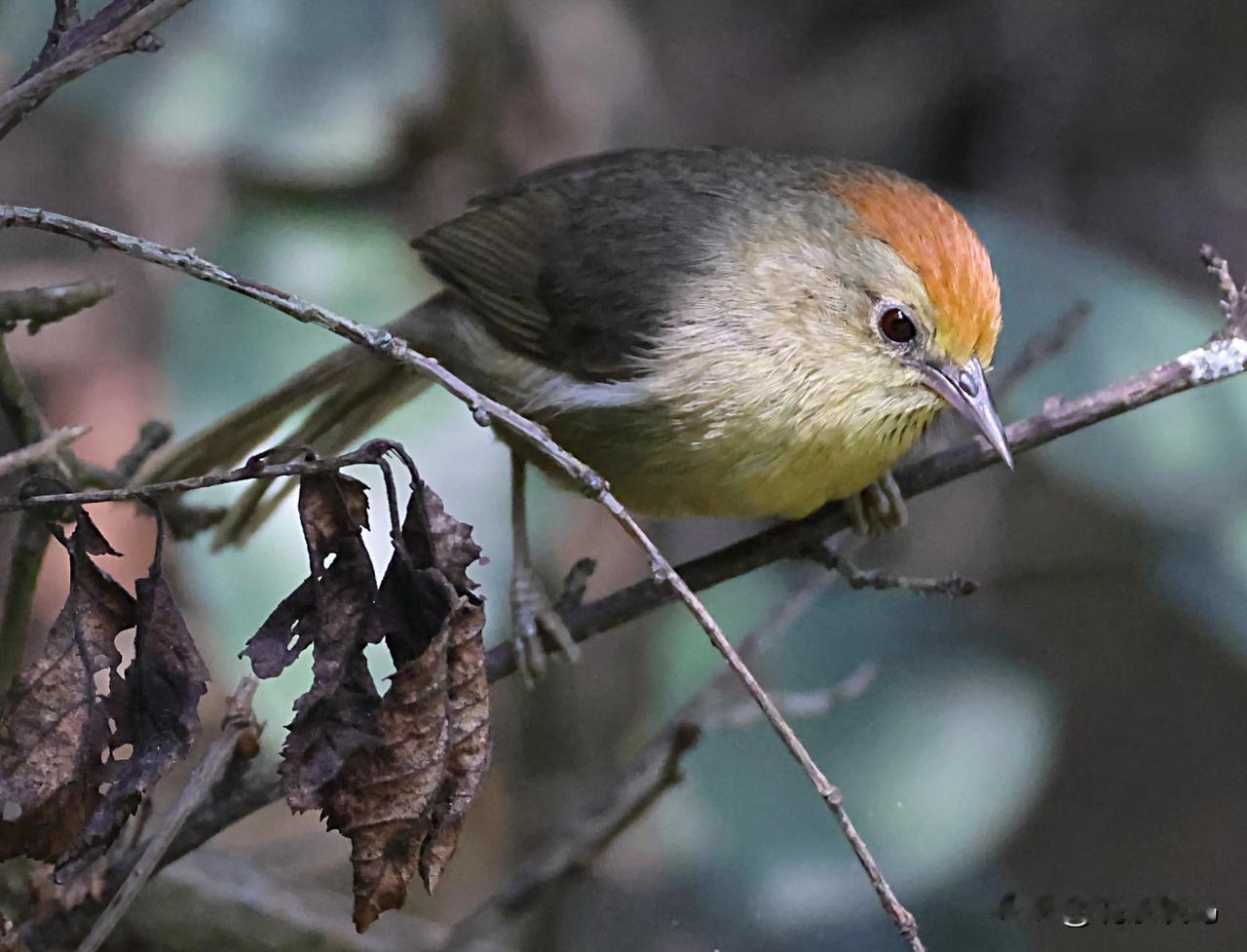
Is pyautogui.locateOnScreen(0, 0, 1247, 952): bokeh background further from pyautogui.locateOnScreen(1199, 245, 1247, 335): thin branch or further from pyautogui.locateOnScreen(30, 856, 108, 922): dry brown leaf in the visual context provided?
pyautogui.locateOnScreen(1199, 245, 1247, 335): thin branch

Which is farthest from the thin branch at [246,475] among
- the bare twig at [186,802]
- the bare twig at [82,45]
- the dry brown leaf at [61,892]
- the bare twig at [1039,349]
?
the bare twig at [1039,349]

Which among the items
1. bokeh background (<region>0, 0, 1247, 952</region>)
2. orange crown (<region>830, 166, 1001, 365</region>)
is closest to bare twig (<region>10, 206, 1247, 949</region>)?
orange crown (<region>830, 166, 1001, 365</region>)

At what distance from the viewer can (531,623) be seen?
9.84 ft

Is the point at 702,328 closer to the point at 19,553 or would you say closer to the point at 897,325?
the point at 897,325

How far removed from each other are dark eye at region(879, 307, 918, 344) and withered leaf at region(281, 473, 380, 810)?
137 centimetres

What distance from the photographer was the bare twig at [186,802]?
67.2 inches

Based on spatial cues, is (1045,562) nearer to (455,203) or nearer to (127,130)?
(455,203)

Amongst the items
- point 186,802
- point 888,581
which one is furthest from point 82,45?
point 888,581

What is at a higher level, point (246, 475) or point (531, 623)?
point (246, 475)

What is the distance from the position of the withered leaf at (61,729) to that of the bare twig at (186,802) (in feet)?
0.77

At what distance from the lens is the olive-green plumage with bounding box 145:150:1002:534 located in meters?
2.54

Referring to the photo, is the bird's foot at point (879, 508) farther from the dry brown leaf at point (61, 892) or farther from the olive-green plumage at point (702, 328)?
the dry brown leaf at point (61, 892)

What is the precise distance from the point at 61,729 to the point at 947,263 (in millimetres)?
1714

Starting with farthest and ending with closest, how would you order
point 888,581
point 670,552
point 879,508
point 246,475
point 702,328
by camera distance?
point 670,552
point 879,508
point 702,328
point 888,581
point 246,475
